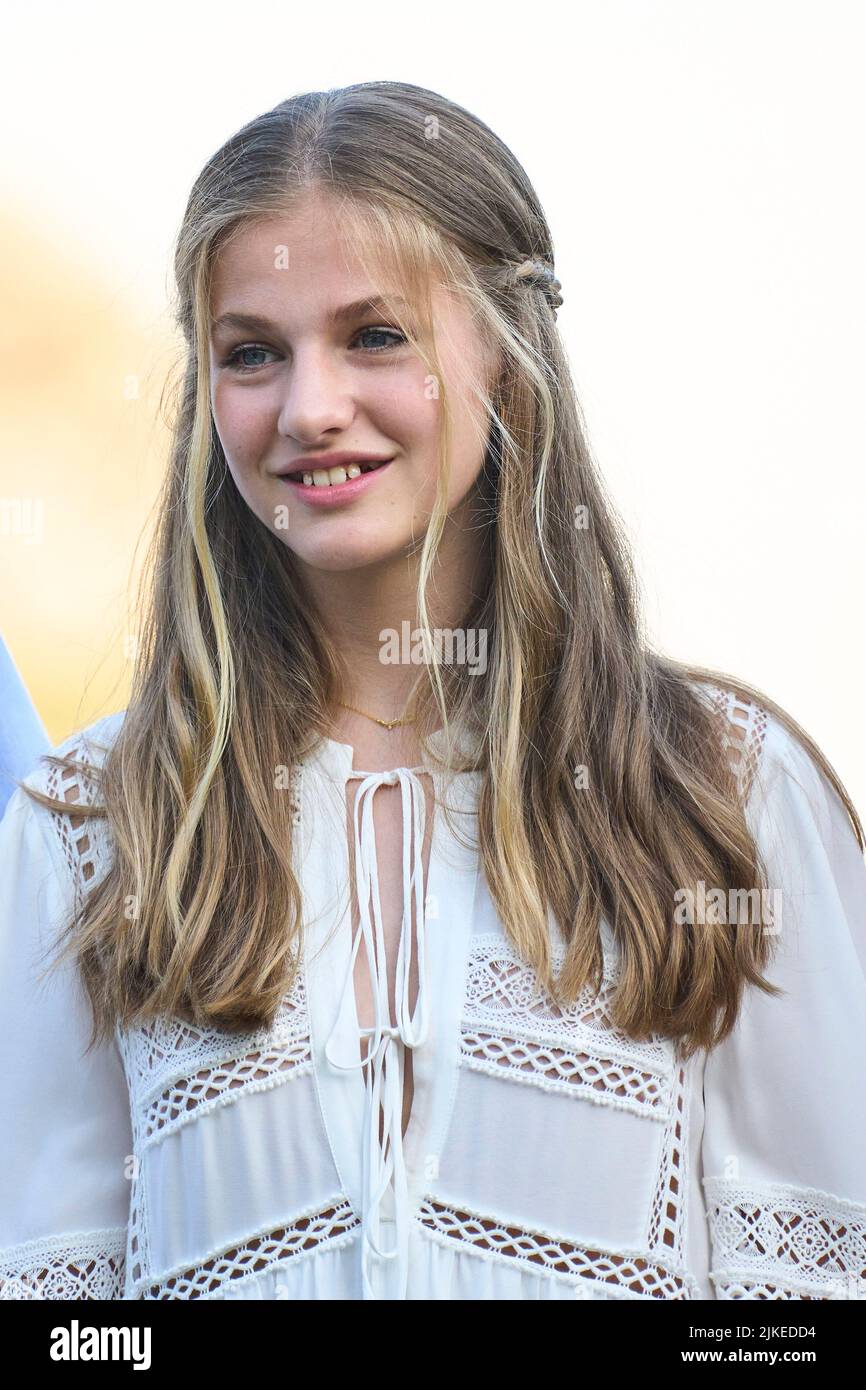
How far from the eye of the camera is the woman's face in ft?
4.80

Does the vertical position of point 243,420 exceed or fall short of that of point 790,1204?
it exceeds it

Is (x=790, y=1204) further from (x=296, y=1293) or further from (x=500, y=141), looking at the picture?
(x=500, y=141)

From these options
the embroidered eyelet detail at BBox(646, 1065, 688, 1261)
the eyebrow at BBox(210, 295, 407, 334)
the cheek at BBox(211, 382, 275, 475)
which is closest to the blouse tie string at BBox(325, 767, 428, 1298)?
the embroidered eyelet detail at BBox(646, 1065, 688, 1261)

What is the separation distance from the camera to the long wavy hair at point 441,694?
4.89 ft

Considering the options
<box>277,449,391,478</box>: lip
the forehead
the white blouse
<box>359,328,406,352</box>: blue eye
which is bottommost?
the white blouse

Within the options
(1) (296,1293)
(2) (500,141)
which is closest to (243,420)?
(2) (500,141)

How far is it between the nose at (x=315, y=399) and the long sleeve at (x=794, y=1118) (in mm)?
628

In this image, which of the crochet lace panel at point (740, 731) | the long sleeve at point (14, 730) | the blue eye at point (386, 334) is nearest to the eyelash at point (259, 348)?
the blue eye at point (386, 334)

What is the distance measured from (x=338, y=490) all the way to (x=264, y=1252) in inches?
28.3

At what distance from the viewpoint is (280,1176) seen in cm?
143

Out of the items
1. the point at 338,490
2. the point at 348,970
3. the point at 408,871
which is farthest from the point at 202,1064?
the point at 338,490

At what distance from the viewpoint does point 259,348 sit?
152 centimetres

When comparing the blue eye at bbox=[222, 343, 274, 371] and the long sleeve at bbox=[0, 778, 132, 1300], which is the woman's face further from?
the long sleeve at bbox=[0, 778, 132, 1300]

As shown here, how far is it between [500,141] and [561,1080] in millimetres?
986
